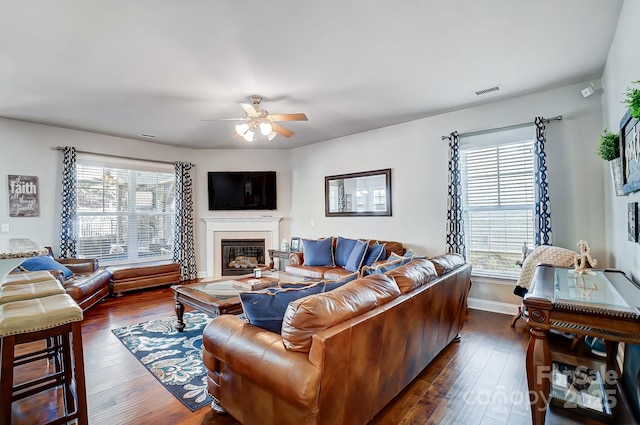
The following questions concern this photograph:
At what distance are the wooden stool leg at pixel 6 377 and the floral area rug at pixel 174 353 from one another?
0.96m

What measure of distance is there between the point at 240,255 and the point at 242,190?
143cm

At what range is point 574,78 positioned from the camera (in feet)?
11.0

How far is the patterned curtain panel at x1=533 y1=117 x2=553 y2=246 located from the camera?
3.54 meters

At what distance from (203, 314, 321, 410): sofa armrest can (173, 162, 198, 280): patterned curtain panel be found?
185 inches

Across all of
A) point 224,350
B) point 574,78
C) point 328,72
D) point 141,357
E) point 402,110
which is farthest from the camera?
point 402,110

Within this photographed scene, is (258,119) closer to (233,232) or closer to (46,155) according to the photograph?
(233,232)

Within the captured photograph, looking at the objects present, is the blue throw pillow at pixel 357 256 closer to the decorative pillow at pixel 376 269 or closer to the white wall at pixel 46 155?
the decorative pillow at pixel 376 269

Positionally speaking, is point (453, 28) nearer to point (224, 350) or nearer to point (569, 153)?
point (569, 153)

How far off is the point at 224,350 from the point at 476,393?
186 cm

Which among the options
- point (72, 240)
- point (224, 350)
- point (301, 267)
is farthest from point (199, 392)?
point (72, 240)

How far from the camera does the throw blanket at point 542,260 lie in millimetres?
3098

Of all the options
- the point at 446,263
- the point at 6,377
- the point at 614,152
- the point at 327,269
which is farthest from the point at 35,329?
the point at 614,152

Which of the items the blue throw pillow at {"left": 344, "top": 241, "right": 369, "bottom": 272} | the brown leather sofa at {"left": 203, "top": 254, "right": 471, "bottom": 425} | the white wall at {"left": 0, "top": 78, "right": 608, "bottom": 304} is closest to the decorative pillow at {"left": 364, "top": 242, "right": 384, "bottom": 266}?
the blue throw pillow at {"left": 344, "top": 241, "right": 369, "bottom": 272}

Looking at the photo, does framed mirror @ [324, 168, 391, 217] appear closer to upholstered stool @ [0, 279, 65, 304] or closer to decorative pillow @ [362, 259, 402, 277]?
decorative pillow @ [362, 259, 402, 277]
